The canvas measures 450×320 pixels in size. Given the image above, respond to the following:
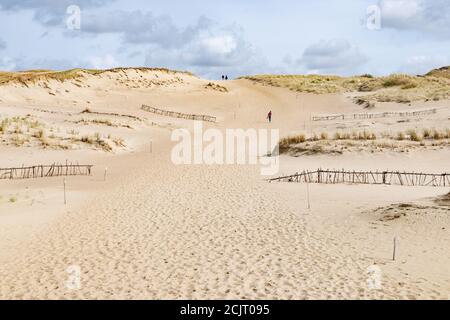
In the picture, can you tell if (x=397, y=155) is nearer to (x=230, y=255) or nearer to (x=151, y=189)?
(x=151, y=189)

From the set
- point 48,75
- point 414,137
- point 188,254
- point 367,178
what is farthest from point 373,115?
point 188,254

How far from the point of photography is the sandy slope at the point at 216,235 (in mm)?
12227

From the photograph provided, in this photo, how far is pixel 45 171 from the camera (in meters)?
28.6

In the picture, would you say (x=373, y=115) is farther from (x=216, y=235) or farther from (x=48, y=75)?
(x=48, y=75)

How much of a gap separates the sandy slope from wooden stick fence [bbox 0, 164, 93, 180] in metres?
1.29

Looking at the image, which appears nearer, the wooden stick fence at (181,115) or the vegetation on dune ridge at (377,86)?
the wooden stick fence at (181,115)

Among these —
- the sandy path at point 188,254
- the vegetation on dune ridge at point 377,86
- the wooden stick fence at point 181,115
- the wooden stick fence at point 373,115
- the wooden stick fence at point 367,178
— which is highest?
the vegetation on dune ridge at point 377,86

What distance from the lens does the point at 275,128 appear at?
175ft

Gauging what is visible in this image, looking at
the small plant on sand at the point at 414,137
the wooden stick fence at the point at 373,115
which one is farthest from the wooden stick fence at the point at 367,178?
the wooden stick fence at the point at 373,115

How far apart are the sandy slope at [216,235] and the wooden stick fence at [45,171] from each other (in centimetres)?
129

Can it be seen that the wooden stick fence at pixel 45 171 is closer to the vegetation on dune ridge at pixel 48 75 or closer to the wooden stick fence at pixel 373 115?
the wooden stick fence at pixel 373 115

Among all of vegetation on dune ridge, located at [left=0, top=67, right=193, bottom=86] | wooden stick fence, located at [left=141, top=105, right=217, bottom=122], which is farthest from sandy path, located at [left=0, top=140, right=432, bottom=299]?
vegetation on dune ridge, located at [left=0, top=67, right=193, bottom=86]

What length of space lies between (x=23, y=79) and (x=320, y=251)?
62.2 meters

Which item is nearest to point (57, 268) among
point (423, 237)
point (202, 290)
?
point (202, 290)
